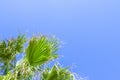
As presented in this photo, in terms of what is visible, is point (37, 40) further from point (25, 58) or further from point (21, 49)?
point (21, 49)

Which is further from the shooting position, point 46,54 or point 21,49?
point 21,49

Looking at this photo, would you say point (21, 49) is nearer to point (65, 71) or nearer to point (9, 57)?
point (9, 57)

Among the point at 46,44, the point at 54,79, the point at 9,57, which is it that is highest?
the point at 9,57

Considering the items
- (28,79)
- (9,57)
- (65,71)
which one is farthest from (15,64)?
(65,71)

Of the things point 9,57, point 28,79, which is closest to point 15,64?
point 9,57

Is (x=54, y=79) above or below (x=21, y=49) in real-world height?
below

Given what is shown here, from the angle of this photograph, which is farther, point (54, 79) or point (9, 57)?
point (9, 57)

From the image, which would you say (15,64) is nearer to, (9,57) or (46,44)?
(9,57)

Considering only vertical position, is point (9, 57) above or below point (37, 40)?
above
